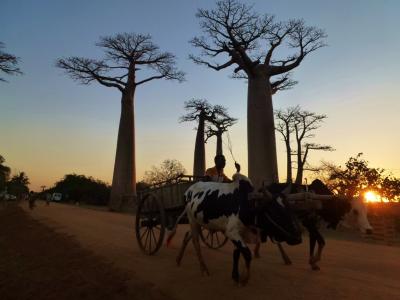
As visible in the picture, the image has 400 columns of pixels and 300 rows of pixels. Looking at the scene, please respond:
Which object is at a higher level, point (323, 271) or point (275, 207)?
point (275, 207)

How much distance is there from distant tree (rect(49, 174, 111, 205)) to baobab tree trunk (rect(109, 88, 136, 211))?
21926 millimetres

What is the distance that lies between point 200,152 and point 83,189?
1154 inches

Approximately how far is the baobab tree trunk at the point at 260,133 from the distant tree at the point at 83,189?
35.0 metres

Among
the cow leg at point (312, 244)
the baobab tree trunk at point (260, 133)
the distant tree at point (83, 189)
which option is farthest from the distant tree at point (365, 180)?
the distant tree at point (83, 189)

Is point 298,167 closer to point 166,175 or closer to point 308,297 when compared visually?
point 166,175

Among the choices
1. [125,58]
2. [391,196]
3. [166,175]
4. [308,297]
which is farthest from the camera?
[166,175]

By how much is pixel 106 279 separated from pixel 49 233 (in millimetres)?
6335

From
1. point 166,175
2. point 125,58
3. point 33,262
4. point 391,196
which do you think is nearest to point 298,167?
point 391,196

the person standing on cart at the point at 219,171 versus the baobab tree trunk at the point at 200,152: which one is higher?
the baobab tree trunk at the point at 200,152

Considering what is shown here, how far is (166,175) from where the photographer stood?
5144 cm

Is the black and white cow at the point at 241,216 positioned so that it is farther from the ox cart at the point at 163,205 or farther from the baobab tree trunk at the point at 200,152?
the baobab tree trunk at the point at 200,152

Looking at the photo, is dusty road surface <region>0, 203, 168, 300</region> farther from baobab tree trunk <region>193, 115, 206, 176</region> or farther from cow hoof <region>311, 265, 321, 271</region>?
baobab tree trunk <region>193, 115, 206, 176</region>

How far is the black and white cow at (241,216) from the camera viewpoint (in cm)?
530

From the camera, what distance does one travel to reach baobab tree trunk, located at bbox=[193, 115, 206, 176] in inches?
1250
